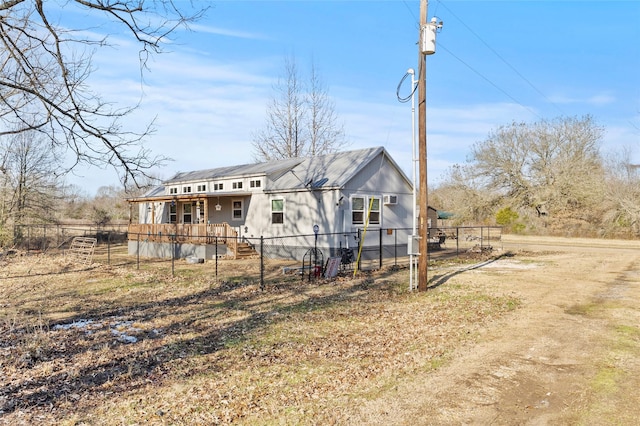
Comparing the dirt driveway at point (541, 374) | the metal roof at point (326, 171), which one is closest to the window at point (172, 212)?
the metal roof at point (326, 171)

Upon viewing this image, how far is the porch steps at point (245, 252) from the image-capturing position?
64.4 ft

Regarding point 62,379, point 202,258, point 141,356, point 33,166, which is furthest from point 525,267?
point 33,166

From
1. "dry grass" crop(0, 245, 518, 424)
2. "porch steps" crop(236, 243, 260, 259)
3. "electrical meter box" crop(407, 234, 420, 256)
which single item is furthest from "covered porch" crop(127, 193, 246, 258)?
"electrical meter box" crop(407, 234, 420, 256)

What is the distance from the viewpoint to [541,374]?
538 centimetres

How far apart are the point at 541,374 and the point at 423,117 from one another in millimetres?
7290

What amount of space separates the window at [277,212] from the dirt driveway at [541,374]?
11.8 metres

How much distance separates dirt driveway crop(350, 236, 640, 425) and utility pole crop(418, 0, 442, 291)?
264 cm

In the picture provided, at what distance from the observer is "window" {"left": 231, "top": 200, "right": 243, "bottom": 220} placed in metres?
21.8

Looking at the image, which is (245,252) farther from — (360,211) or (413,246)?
(413,246)

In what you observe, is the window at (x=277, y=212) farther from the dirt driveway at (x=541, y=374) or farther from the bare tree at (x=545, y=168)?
the bare tree at (x=545, y=168)

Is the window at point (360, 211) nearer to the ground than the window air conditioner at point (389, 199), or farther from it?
nearer to the ground

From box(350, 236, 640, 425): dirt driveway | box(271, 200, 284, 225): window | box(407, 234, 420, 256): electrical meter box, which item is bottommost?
box(350, 236, 640, 425): dirt driveway

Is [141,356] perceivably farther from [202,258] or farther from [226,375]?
[202,258]

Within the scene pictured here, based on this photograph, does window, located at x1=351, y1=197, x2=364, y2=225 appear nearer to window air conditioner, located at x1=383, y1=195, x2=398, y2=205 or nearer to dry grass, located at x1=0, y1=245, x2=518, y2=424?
window air conditioner, located at x1=383, y1=195, x2=398, y2=205
